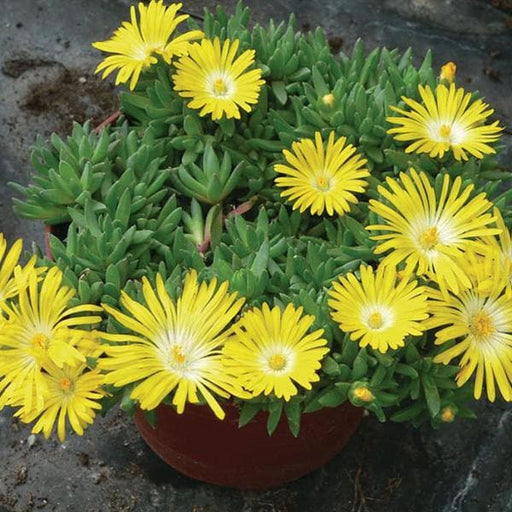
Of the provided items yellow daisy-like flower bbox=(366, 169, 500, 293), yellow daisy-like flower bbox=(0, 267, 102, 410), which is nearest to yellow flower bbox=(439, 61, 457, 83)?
yellow daisy-like flower bbox=(366, 169, 500, 293)

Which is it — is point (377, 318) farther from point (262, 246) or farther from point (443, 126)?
point (443, 126)

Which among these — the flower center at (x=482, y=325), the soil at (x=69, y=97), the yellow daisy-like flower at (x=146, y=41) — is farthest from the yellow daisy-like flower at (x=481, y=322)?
the soil at (x=69, y=97)

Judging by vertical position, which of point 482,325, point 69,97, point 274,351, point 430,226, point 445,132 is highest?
point 69,97

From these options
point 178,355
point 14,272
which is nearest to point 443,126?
point 178,355

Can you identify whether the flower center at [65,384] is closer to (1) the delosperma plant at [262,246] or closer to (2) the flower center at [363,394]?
(1) the delosperma plant at [262,246]

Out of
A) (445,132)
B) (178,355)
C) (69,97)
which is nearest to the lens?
(178,355)

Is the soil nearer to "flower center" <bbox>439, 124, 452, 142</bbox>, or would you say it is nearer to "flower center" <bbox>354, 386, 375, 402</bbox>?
"flower center" <bbox>439, 124, 452, 142</bbox>
